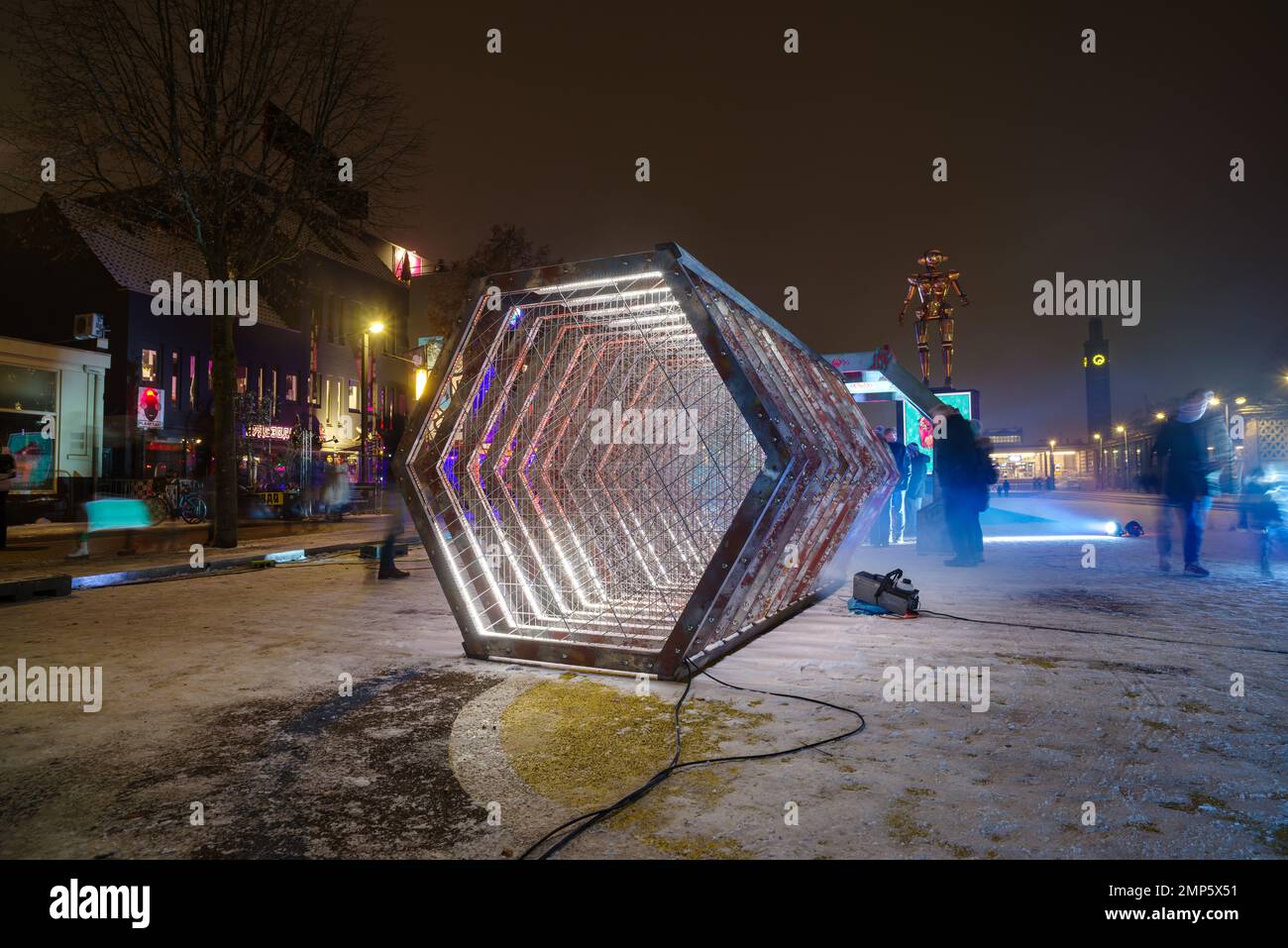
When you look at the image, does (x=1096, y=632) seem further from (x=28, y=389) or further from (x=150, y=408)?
(x=150, y=408)

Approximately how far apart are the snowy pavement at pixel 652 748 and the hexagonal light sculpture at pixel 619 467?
20.0 inches

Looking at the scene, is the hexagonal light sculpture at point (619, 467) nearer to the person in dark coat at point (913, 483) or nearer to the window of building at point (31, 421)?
the person in dark coat at point (913, 483)

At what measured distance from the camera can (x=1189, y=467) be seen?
7.90m

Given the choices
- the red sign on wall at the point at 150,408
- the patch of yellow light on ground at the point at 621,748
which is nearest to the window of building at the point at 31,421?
the red sign on wall at the point at 150,408

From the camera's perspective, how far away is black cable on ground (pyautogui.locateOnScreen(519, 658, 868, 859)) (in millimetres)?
2109

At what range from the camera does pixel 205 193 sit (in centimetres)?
1222

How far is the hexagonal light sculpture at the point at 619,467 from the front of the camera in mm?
3930

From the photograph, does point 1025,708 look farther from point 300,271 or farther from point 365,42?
point 300,271

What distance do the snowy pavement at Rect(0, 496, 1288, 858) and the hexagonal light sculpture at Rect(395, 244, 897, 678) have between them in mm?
508

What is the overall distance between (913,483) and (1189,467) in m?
5.74

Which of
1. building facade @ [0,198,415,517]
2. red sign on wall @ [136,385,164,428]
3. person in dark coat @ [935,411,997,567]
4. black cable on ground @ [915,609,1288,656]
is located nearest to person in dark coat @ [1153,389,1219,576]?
person in dark coat @ [935,411,997,567]

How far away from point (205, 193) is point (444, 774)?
44.0 ft

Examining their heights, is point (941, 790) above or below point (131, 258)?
below
